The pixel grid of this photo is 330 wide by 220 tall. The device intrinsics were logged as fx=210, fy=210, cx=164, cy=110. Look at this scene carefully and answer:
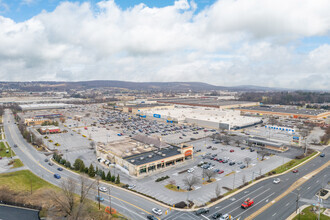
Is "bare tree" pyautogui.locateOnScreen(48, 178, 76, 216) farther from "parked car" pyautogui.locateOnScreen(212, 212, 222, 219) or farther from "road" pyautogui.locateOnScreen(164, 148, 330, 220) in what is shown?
"parked car" pyautogui.locateOnScreen(212, 212, 222, 219)

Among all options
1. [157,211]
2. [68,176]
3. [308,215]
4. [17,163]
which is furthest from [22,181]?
[308,215]

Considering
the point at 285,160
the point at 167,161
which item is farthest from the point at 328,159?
the point at 167,161

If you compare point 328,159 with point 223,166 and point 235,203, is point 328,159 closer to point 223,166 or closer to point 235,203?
point 223,166

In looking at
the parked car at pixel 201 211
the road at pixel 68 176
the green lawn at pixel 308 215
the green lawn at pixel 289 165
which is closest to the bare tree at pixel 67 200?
the road at pixel 68 176

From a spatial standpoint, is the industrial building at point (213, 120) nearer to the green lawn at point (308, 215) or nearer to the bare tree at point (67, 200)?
the green lawn at point (308, 215)

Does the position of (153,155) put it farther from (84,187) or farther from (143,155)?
(84,187)

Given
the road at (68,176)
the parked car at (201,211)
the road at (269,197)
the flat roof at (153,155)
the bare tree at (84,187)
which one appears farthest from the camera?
the flat roof at (153,155)

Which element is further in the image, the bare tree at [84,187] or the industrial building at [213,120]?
the industrial building at [213,120]
